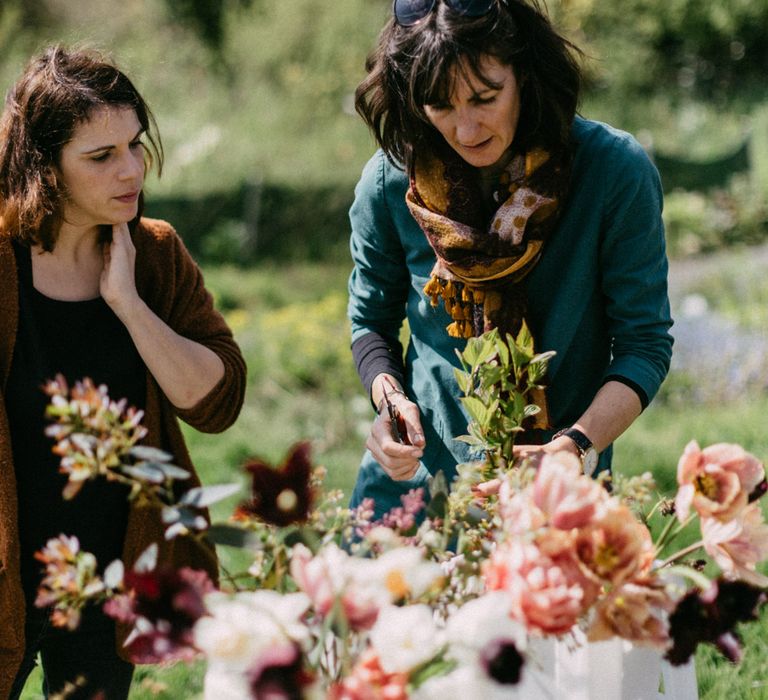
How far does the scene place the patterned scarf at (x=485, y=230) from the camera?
5.46 feet

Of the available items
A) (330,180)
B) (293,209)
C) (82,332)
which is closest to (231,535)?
(82,332)

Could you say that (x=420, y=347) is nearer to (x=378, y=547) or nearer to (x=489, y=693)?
(x=378, y=547)

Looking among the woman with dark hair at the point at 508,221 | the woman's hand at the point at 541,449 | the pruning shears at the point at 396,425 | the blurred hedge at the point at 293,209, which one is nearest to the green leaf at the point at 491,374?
the woman's hand at the point at 541,449

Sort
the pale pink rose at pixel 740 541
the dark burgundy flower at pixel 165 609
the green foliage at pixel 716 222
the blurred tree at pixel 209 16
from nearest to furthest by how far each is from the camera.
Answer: the dark burgundy flower at pixel 165 609 → the pale pink rose at pixel 740 541 → the green foliage at pixel 716 222 → the blurred tree at pixel 209 16

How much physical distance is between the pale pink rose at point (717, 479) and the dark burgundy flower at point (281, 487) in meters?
0.36

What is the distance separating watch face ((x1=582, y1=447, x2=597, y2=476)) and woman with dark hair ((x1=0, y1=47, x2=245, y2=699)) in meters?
0.66

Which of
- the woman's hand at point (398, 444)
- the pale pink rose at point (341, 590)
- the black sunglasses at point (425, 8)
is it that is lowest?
the woman's hand at point (398, 444)

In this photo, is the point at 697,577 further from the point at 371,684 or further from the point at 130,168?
the point at 130,168

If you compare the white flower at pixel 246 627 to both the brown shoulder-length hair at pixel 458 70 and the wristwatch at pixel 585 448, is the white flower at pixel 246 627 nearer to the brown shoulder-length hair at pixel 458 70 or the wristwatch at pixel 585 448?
the wristwatch at pixel 585 448

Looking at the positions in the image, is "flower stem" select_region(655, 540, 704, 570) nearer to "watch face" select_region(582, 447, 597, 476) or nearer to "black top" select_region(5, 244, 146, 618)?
"watch face" select_region(582, 447, 597, 476)

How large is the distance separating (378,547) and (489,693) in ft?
0.78

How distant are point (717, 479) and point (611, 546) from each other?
0.15 meters

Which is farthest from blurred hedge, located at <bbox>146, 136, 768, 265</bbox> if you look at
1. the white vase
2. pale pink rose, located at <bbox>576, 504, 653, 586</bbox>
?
pale pink rose, located at <bbox>576, 504, 653, 586</bbox>

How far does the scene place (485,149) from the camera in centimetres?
161
